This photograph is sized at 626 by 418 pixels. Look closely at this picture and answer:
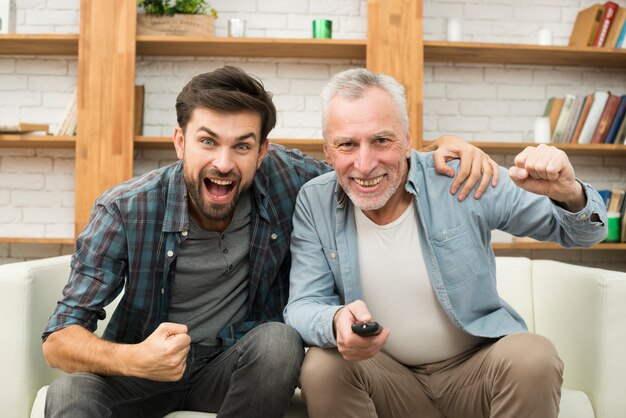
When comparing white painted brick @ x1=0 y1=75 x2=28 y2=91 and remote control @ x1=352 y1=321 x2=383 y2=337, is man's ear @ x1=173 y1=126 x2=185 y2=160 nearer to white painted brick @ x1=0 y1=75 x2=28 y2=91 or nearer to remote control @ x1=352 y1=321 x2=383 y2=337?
remote control @ x1=352 y1=321 x2=383 y2=337

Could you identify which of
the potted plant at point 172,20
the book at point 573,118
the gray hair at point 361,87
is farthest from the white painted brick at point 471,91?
the gray hair at point 361,87

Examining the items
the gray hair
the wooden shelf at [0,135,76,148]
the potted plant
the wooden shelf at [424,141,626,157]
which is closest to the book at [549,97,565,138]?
the wooden shelf at [424,141,626,157]

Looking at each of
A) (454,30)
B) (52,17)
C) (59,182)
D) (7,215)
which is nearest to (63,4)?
(52,17)

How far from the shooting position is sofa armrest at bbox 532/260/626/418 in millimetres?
1812

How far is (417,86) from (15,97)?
208 cm

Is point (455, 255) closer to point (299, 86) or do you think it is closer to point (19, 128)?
point (299, 86)

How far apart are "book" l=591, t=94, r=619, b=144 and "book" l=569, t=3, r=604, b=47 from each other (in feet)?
1.06

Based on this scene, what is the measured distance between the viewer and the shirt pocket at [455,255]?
5.51 feet

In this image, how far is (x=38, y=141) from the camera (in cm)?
334

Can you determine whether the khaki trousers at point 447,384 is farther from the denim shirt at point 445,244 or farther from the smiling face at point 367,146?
the smiling face at point 367,146

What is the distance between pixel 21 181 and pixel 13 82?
1.71 feet

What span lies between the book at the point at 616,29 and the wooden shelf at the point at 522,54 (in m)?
0.05

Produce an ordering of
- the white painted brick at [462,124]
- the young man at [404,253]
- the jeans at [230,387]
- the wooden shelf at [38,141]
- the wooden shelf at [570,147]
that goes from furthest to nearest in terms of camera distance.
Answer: the white painted brick at [462,124] < the wooden shelf at [570,147] < the wooden shelf at [38,141] < the young man at [404,253] < the jeans at [230,387]

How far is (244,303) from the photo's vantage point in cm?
185
